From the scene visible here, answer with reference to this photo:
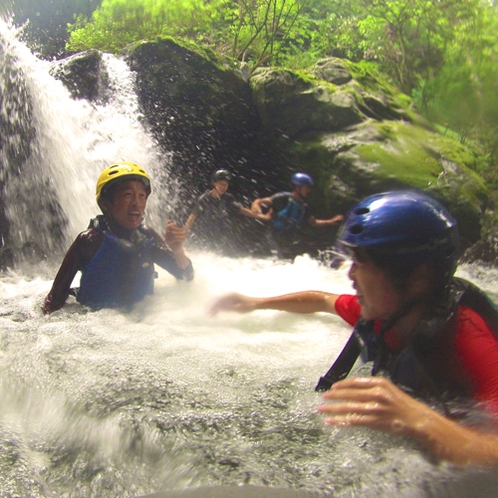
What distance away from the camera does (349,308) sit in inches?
75.2

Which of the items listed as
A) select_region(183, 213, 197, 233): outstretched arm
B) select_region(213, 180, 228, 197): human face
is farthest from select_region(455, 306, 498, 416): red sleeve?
select_region(213, 180, 228, 197): human face

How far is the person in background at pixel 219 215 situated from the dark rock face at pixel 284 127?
38.3 inches

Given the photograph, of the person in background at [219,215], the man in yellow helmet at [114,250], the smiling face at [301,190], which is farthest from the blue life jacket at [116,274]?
the smiling face at [301,190]

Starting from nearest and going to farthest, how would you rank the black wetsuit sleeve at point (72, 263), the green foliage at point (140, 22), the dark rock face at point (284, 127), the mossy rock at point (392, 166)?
the black wetsuit sleeve at point (72, 263) < the mossy rock at point (392, 166) < the dark rock face at point (284, 127) < the green foliage at point (140, 22)

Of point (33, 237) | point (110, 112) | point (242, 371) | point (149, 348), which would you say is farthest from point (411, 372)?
point (110, 112)

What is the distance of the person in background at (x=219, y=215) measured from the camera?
5680 mm

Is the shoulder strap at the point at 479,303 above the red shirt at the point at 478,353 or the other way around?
above

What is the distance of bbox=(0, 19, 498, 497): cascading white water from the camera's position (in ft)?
4.37

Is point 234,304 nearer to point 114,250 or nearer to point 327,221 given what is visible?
point 114,250

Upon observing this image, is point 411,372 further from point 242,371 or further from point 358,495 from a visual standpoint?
point 242,371

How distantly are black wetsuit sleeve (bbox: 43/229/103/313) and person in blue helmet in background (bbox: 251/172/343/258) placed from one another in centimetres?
361

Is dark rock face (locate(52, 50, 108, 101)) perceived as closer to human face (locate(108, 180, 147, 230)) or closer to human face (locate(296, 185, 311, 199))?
human face (locate(296, 185, 311, 199))

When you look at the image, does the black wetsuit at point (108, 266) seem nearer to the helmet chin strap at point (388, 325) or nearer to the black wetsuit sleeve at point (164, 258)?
the black wetsuit sleeve at point (164, 258)

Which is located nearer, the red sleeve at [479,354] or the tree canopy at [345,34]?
the red sleeve at [479,354]
